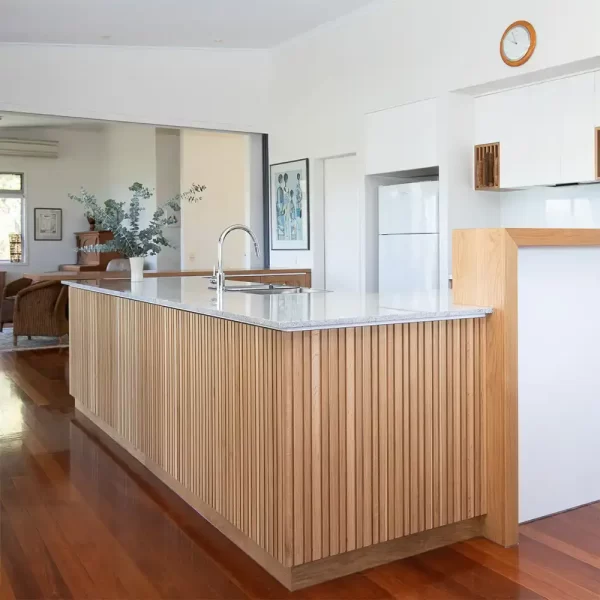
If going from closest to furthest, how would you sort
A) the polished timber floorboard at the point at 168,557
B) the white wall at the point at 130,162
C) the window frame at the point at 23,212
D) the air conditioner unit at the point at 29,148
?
the polished timber floorboard at the point at 168,557 < the white wall at the point at 130,162 < the air conditioner unit at the point at 29,148 < the window frame at the point at 23,212

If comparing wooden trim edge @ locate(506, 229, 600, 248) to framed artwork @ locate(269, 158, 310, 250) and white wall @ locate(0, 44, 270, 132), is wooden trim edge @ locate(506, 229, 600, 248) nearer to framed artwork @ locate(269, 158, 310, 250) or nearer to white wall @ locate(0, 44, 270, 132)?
framed artwork @ locate(269, 158, 310, 250)

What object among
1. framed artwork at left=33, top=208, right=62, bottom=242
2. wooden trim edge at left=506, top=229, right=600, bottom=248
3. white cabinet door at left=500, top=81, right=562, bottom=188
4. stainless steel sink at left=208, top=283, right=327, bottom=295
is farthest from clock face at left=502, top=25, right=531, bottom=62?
framed artwork at left=33, top=208, right=62, bottom=242

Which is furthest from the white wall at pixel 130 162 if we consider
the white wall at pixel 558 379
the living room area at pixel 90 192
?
the white wall at pixel 558 379

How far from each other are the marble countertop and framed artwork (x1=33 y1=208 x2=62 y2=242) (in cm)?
888

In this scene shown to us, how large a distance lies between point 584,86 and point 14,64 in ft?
16.4

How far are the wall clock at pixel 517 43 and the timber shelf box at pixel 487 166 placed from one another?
2.10 feet

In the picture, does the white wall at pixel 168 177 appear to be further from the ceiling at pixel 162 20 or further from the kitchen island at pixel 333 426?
the kitchen island at pixel 333 426

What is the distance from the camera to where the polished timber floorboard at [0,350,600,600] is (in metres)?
2.32

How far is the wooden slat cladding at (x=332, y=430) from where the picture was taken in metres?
2.33

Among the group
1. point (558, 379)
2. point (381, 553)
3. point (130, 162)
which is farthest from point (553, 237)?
point (130, 162)

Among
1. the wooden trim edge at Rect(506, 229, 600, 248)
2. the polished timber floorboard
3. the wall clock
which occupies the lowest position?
the polished timber floorboard

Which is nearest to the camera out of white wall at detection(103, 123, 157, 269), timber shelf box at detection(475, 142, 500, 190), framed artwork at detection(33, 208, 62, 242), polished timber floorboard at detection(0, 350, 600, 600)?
polished timber floorboard at detection(0, 350, 600, 600)

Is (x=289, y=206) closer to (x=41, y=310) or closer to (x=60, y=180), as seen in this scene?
(x=41, y=310)

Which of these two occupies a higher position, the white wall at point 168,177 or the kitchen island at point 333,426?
the white wall at point 168,177
